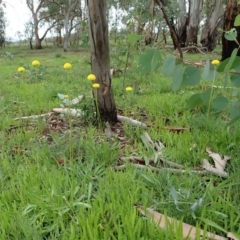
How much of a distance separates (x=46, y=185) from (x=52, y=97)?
2.08 metres

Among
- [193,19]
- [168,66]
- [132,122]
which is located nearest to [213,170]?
[168,66]

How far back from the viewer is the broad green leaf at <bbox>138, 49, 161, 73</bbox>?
87cm

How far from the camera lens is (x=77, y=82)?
13.8 ft

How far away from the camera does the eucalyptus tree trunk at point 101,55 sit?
6.38 feet

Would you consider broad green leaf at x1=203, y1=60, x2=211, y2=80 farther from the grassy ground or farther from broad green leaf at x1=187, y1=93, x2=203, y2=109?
the grassy ground

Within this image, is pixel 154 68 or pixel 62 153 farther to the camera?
pixel 62 153

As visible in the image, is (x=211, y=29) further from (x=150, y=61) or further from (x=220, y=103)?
(x=150, y=61)

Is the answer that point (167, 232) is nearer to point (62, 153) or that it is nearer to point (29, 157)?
point (62, 153)

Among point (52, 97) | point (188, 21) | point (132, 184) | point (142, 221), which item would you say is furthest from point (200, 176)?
point (188, 21)

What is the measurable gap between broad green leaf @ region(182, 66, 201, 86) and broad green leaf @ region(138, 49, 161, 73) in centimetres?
11

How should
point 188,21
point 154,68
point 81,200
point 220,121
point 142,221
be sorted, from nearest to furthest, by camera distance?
1. point 154,68
2. point 142,221
3. point 81,200
4. point 220,121
5. point 188,21

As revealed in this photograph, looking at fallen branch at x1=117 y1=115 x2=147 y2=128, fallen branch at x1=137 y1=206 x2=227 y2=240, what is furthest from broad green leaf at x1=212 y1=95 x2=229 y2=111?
fallen branch at x1=117 y1=115 x2=147 y2=128

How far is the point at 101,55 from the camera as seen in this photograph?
2047 millimetres

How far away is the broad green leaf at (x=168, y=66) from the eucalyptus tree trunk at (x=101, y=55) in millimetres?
1160
